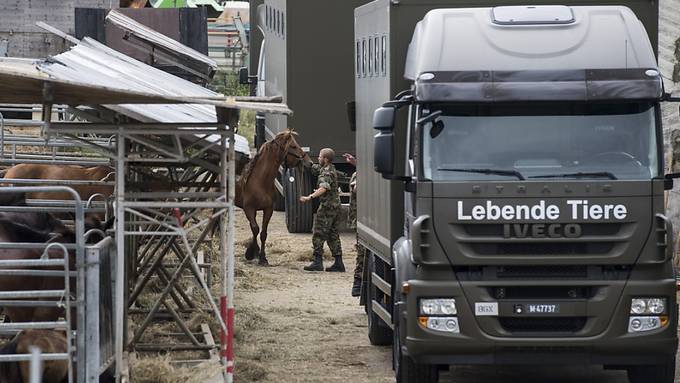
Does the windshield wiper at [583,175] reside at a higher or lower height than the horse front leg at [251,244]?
higher

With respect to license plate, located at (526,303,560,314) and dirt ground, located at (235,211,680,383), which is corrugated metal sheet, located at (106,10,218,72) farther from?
license plate, located at (526,303,560,314)

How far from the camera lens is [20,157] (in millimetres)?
16906

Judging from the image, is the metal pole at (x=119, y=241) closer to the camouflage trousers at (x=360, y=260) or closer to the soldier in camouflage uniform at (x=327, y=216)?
the camouflage trousers at (x=360, y=260)

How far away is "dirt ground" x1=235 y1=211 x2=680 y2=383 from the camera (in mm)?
12516

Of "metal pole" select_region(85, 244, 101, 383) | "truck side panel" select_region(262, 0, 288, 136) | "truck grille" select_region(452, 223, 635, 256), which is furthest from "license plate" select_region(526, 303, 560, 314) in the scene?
"truck side panel" select_region(262, 0, 288, 136)

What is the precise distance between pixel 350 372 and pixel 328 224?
7.87 meters

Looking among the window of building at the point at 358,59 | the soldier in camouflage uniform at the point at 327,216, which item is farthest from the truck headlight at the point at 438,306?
the soldier in camouflage uniform at the point at 327,216

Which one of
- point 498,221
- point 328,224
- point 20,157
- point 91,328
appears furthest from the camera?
point 328,224

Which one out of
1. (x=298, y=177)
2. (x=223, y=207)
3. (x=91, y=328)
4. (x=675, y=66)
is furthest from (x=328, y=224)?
(x=91, y=328)

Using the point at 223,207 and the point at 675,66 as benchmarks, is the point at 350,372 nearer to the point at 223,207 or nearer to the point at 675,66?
the point at 223,207

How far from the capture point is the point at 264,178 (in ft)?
71.8

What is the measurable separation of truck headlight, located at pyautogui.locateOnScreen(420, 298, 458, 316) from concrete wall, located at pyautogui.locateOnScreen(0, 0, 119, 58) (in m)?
25.4

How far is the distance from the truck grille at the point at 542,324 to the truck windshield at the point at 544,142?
108cm

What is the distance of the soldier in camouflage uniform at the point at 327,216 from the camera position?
20.5 m
